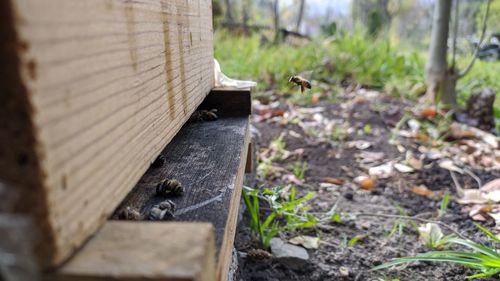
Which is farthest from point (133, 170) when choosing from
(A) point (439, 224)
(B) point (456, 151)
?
(B) point (456, 151)

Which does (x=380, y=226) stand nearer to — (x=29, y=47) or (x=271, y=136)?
(x=271, y=136)

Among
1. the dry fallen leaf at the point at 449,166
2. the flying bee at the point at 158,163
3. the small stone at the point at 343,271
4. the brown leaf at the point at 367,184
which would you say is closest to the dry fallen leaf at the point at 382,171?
the brown leaf at the point at 367,184

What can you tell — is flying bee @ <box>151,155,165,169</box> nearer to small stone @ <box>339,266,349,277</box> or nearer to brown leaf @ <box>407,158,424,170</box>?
small stone @ <box>339,266,349,277</box>

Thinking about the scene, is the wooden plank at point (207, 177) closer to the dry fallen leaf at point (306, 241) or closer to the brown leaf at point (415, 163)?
the dry fallen leaf at point (306, 241)

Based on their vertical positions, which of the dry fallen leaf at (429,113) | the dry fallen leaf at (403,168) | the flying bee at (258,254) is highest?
the dry fallen leaf at (429,113)

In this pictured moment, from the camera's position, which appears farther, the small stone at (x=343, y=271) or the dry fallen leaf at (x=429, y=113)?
the dry fallen leaf at (x=429, y=113)

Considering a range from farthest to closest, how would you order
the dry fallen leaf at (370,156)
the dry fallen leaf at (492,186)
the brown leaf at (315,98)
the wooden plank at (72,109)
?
1. the brown leaf at (315,98)
2. the dry fallen leaf at (370,156)
3. the dry fallen leaf at (492,186)
4. the wooden plank at (72,109)

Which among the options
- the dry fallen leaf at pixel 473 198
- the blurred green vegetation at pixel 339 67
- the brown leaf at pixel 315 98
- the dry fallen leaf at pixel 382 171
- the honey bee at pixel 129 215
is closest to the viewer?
the honey bee at pixel 129 215

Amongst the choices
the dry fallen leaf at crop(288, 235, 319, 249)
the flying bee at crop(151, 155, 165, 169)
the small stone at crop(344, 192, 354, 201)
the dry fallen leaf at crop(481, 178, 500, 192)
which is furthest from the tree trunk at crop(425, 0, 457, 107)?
the flying bee at crop(151, 155, 165, 169)

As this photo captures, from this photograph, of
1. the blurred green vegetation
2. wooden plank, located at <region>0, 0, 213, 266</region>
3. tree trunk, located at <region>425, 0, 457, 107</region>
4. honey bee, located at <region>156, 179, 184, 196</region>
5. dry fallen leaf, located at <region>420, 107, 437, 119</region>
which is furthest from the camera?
the blurred green vegetation
